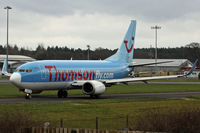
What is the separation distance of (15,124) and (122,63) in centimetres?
3518

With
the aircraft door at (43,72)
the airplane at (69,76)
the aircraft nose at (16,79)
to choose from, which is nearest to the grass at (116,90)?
the airplane at (69,76)

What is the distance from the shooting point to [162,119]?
65.8 ft

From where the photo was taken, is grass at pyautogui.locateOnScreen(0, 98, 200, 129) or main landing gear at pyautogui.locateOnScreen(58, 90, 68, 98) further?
main landing gear at pyautogui.locateOnScreen(58, 90, 68, 98)

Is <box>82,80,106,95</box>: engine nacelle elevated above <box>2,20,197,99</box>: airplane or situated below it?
below

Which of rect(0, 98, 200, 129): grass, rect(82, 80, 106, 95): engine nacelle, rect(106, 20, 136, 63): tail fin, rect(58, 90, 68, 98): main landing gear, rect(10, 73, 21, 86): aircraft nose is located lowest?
rect(0, 98, 200, 129): grass

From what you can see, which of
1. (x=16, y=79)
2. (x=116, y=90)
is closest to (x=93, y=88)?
(x=16, y=79)

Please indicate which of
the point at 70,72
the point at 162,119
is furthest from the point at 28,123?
the point at 70,72

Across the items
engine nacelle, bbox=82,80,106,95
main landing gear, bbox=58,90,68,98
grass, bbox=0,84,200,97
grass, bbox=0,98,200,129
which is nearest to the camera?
grass, bbox=0,98,200,129

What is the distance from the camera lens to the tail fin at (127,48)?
53750 mm

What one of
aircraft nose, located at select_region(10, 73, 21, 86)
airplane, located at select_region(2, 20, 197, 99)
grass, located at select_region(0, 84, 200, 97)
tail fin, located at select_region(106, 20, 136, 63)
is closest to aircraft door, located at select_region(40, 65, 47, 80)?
airplane, located at select_region(2, 20, 197, 99)

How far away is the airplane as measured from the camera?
136ft

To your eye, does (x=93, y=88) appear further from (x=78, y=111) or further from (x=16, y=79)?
(x=78, y=111)

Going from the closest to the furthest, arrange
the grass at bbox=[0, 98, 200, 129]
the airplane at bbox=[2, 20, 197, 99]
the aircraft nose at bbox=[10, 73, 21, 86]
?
the grass at bbox=[0, 98, 200, 129] → the aircraft nose at bbox=[10, 73, 21, 86] → the airplane at bbox=[2, 20, 197, 99]

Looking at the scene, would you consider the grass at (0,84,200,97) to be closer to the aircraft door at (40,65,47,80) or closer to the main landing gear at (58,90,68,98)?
the main landing gear at (58,90,68,98)
